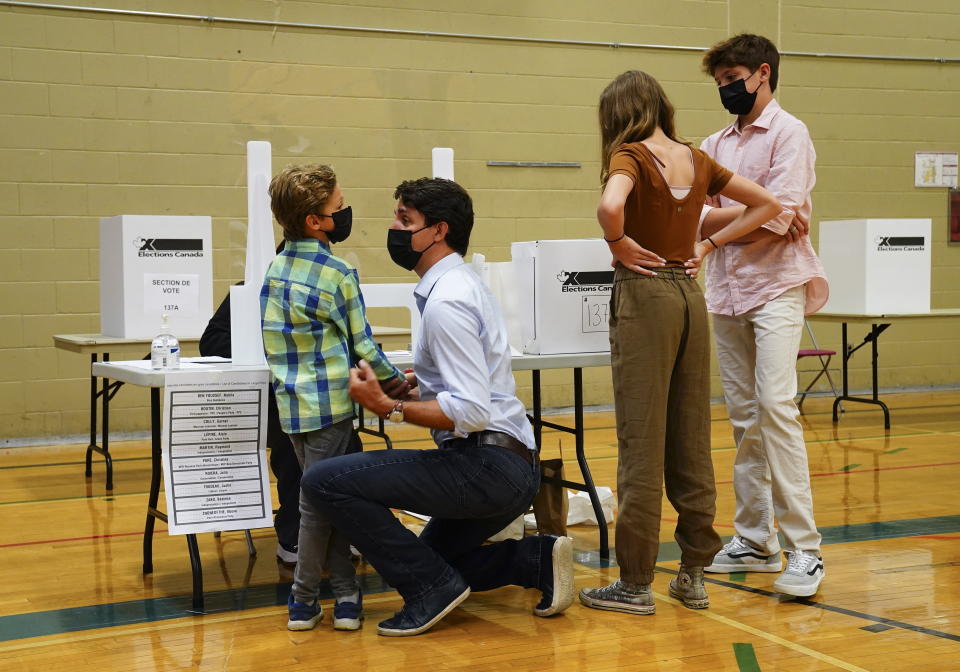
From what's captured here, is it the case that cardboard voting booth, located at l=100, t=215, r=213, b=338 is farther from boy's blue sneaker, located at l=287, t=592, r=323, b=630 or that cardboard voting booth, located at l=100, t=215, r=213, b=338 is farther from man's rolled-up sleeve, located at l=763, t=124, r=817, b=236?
man's rolled-up sleeve, located at l=763, t=124, r=817, b=236

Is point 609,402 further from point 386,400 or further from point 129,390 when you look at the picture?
point 386,400

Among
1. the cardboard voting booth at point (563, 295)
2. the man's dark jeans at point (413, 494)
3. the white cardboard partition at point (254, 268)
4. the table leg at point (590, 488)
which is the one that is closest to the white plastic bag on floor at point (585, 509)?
the table leg at point (590, 488)

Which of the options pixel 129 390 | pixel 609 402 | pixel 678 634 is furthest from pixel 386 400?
pixel 609 402

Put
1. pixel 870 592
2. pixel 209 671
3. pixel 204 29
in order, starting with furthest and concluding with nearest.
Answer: pixel 204 29
pixel 870 592
pixel 209 671

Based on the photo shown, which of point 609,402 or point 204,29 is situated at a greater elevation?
point 204,29

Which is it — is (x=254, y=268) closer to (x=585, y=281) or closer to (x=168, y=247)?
(x=585, y=281)

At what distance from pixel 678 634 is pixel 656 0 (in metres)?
5.76

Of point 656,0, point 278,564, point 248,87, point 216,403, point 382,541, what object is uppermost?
point 656,0

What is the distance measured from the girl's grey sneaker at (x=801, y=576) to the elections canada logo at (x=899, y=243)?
4.05 metres

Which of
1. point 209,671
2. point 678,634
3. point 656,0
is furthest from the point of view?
point 656,0

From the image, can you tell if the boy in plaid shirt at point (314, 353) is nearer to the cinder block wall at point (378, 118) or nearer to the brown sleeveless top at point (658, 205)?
the brown sleeveless top at point (658, 205)

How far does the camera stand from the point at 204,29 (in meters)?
6.55

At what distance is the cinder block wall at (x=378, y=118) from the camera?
6312 mm

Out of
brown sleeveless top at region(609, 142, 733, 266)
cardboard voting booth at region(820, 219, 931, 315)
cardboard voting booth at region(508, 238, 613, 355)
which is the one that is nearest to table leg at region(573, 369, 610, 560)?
cardboard voting booth at region(508, 238, 613, 355)
